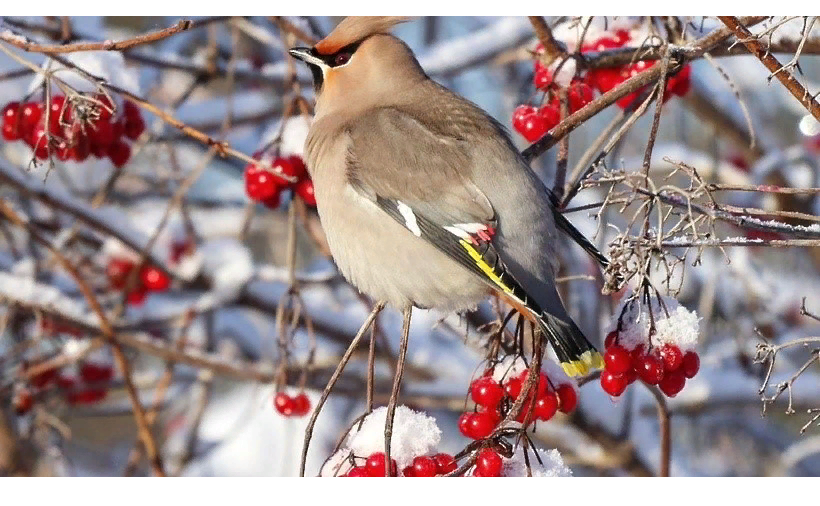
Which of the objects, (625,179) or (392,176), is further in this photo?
(392,176)

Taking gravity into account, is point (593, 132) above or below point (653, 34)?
above

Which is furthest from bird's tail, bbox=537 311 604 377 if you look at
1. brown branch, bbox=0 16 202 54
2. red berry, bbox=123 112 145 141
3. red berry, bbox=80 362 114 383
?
red berry, bbox=80 362 114 383

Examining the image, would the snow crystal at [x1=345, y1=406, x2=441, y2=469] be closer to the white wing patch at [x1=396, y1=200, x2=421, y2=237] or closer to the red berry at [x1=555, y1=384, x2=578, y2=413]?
the red berry at [x1=555, y1=384, x2=578, y2=413]

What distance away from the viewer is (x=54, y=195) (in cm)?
349

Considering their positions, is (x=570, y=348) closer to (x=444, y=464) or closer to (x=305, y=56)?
(x=444, y=464)

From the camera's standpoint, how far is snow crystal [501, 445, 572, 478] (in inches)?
71.3

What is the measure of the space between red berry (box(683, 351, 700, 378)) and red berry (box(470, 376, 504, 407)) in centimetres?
36

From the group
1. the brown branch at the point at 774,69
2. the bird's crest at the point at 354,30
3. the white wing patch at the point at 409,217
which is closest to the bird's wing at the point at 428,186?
the white wing patch at the point at 409,217

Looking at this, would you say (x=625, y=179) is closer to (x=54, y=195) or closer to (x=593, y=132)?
(x=54, y=195)

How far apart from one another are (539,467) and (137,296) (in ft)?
8.37
